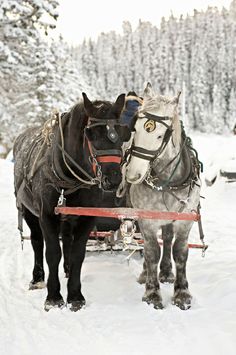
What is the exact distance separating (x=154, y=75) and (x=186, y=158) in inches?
3265

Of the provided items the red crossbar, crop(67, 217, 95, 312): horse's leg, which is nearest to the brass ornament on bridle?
the red crossbar

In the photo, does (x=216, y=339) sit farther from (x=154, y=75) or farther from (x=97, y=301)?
(x=154, y=75)

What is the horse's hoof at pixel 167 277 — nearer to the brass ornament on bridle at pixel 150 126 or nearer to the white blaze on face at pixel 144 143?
the white blaze on face at pixel 144 143

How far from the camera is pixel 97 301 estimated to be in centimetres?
464

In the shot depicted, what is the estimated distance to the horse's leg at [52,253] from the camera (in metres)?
4.41

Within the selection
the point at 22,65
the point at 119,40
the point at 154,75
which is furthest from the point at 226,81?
the point at 22,65

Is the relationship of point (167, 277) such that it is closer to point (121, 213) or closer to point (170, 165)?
point (121, 213)

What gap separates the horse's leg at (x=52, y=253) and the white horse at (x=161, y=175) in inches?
35.6

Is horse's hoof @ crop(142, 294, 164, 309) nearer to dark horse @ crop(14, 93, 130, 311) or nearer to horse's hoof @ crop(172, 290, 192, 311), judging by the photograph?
horse's hoof @ crop(172, 290, 192, 311)

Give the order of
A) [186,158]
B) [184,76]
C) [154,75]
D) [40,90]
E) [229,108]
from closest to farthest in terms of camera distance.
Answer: [186,158] < [40,90] < [229,108] < [184,76] < [154,75]

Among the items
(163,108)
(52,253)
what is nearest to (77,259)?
(52,253)

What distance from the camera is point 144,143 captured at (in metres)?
3.92

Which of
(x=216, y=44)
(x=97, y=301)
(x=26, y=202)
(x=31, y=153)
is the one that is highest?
(x=216, y=44)

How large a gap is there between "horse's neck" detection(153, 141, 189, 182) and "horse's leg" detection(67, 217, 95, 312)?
889 mm
